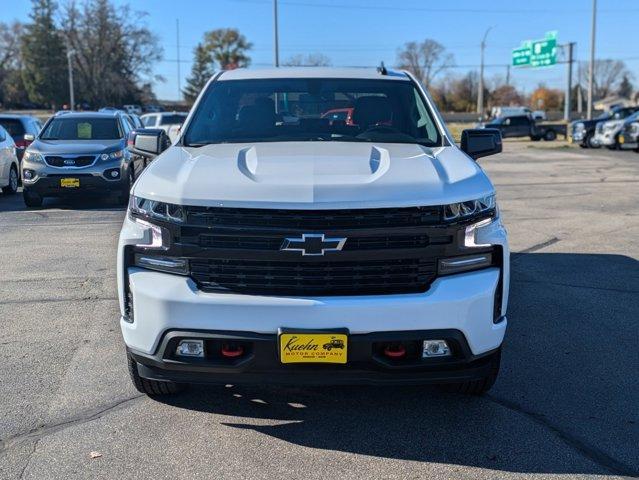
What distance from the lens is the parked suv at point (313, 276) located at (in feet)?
11.1

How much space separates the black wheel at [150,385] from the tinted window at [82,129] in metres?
10.2

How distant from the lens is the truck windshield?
4.89 metres

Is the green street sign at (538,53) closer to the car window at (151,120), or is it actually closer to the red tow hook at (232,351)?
the car window at (151,120)

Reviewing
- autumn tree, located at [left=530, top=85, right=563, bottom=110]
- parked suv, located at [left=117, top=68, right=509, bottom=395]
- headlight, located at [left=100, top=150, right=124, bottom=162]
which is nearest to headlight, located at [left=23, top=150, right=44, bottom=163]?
headlight, located at [left=100, top=150, right=124, bottom=162]

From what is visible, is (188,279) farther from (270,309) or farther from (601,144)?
(601,144)

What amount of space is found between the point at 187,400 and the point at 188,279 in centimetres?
106

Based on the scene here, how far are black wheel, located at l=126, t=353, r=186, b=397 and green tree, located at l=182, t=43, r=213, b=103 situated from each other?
4063 inches

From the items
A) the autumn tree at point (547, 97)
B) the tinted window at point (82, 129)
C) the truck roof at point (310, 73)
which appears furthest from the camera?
the autumn tree at point (547, 97)

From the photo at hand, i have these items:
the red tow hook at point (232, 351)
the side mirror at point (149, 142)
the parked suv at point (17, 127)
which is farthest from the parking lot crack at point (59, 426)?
the parked suv at point (17, 127)

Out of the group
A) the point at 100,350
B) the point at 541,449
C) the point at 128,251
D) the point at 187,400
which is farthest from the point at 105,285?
the point at 541,449

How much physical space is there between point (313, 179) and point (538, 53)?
56.6m

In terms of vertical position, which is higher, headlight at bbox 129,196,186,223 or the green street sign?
the green street sign

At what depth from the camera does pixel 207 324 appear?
3.39 m

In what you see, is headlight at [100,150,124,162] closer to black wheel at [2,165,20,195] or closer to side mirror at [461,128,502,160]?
black wheel at [2,165,20,195]
